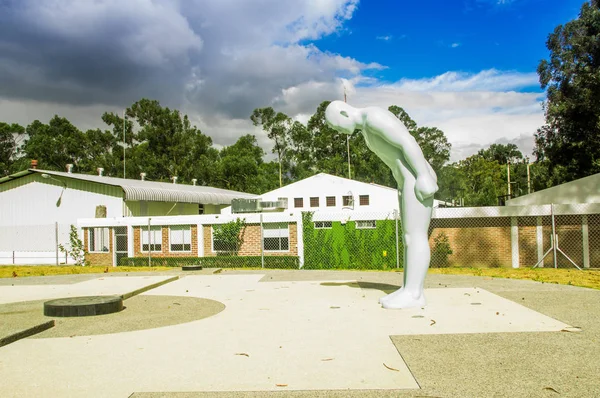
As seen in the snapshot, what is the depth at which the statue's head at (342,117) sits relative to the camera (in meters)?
7.55

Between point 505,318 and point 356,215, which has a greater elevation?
point 356,215

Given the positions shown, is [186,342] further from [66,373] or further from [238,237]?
[238,237]

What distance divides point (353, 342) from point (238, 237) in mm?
13670

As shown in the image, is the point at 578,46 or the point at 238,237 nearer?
the point at 238,237

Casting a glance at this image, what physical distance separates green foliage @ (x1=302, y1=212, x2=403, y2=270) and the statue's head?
926 cm

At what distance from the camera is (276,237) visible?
18.3 meters

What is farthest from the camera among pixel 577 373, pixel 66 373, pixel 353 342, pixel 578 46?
pixel 578 46

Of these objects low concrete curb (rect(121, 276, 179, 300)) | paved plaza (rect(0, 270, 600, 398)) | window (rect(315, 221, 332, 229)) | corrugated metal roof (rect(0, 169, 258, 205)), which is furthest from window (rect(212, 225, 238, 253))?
paved plaza (rect(0, 270, 600, 398))

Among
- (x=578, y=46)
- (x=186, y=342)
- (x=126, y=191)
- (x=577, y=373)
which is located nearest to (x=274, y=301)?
(x=186, y=342)

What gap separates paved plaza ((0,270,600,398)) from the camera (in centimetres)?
394

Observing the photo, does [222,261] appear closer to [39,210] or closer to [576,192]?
[576,192]

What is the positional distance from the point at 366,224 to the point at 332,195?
17.7 meters

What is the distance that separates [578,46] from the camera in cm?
2697

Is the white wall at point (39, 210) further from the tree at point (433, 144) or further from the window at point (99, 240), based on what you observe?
the tree at point (433, 144)
